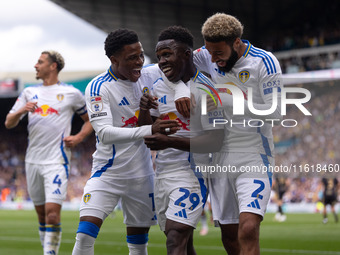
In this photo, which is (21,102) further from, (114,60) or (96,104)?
(96,104)

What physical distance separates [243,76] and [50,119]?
3.53 metres

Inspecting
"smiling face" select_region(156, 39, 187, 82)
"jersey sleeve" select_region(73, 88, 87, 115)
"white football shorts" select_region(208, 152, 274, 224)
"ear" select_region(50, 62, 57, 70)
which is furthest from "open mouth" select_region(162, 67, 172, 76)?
"ear" select_region(50, 62, 57, 70)

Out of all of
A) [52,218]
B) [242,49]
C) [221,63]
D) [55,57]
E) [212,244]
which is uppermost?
[55,57]

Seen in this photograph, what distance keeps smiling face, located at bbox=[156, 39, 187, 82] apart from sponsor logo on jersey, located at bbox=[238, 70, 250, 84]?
1.55ft

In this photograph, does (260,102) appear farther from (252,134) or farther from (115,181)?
(115,181)

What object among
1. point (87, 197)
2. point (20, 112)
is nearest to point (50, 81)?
point (20, 112)

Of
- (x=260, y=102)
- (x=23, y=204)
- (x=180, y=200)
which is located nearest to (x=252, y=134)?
(x=260, y=102)

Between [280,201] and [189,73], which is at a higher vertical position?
[189,73]

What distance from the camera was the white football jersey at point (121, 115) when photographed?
17.2 feet

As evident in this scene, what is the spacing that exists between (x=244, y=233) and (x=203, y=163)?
709 millimetres

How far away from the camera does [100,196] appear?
5.19 meters

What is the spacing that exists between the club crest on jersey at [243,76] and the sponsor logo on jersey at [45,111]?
3.48 metres

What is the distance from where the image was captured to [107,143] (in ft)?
16.3

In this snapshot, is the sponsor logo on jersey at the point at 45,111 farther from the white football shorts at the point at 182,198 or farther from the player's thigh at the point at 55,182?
the white football shorts at the point at 182,198
